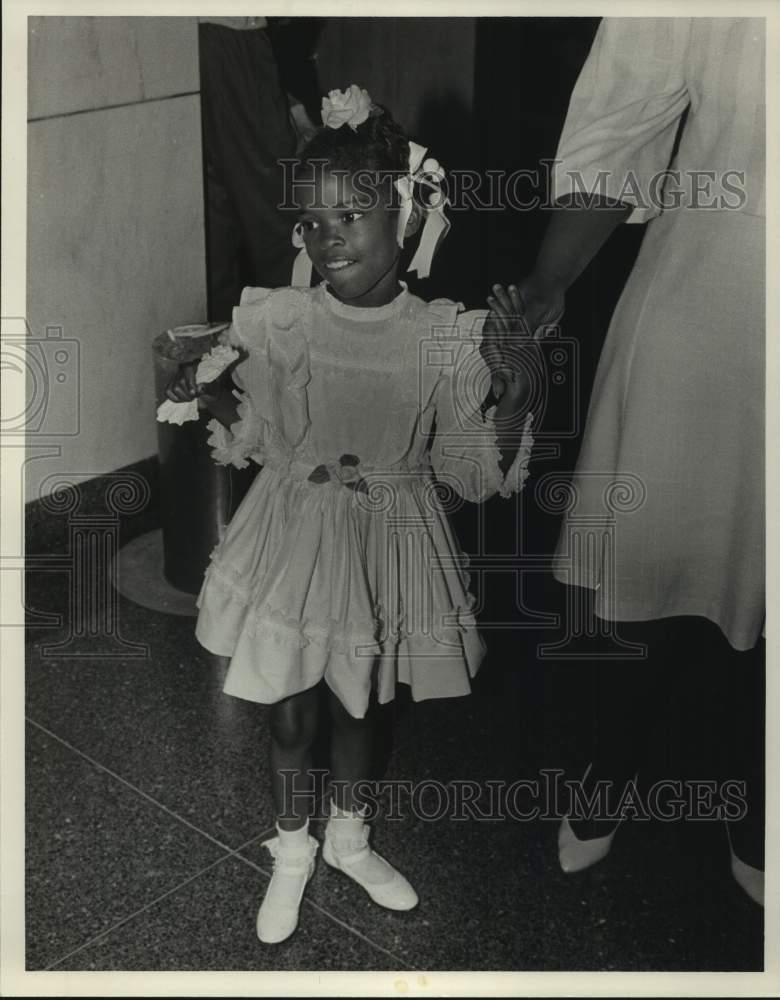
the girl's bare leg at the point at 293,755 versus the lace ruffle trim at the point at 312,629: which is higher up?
the lace ruffle trim at the point at 312,629

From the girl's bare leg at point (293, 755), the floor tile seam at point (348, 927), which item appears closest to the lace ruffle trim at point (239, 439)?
the girl's bare leg at point (293, 755)

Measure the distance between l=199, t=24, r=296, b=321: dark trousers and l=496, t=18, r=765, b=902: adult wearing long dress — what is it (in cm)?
139

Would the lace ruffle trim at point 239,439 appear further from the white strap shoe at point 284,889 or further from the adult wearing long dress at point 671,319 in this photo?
Answer: the white strap shoe at point 284,889

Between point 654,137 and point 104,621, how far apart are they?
1593 mm

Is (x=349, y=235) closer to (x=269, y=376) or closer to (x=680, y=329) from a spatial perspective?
(x=269, y=376)

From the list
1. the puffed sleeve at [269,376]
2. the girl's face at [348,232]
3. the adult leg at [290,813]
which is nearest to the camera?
the girl's face at [348,232]

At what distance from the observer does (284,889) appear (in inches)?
80.6

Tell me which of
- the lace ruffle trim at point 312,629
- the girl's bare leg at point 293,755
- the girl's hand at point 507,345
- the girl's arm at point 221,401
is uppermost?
the girl's hand at point 507,345

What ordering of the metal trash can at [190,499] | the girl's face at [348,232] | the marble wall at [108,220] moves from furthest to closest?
the metal trash can at [190,499], the marble wall at [108,220], the girl's face at [348,232]

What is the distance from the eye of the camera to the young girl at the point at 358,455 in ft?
5.96

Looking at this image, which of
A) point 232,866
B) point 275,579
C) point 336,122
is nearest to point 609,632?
point 275,579

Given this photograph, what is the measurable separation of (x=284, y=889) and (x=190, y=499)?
1.06 meters

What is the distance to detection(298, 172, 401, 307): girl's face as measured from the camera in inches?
69.7

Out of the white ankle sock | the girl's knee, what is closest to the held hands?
the girl's knee
